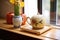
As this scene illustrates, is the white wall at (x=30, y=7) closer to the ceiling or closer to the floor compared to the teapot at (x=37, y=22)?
closer to the ceiling

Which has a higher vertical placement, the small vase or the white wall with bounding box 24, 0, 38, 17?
the white wall with bounding box 24, 0, 38, 17

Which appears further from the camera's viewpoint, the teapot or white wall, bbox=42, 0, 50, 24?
white wall, bbox=42, 0, 50, 24

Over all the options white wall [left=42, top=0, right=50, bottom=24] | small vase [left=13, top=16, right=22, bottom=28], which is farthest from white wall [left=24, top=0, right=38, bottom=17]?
small vase [left=13, top=16, right=22, bottom=28]

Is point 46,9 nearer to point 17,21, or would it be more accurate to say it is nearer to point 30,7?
point 30,7

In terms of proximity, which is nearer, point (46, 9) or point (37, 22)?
point (37, 22)

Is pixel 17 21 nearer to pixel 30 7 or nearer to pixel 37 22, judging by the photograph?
pixel 37 22

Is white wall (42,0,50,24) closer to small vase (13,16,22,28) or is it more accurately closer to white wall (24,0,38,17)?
white wall (24,0,38,17)

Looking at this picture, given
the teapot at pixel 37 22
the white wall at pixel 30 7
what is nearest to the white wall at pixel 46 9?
the white wall at pixel 30 7

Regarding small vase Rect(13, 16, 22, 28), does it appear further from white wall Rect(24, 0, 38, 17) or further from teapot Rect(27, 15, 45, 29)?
white wall Rect(24, 0, 38, 17)

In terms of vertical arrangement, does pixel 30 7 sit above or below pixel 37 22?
above

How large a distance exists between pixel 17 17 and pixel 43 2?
398mm

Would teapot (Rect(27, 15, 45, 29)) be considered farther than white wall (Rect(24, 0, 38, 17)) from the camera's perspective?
No

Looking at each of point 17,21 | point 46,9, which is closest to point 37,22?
point 17,21

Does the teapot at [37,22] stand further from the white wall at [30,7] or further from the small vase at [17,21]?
the white wall at [30,7]
